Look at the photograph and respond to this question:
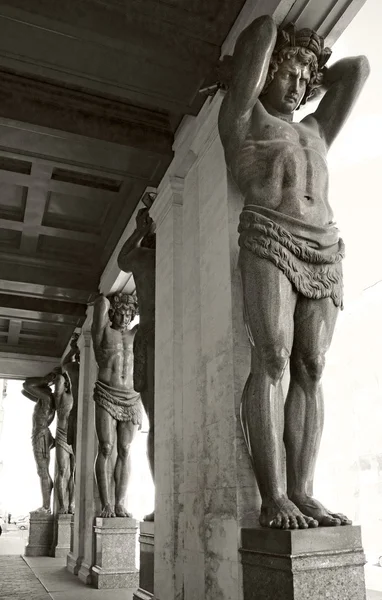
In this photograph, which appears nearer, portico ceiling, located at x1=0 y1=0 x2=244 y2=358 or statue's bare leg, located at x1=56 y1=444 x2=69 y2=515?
portico ceiling, located at x1=0 y1=0 x2=244 y2=358

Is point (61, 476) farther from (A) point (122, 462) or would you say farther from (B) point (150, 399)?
(B) point (150, 399)

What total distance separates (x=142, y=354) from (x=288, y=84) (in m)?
3.11

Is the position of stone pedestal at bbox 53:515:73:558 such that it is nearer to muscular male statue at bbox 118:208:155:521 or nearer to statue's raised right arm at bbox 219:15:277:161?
muscular male statue at bbox 118:208:155:521

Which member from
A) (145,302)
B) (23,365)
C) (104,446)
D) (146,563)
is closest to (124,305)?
(104,446)

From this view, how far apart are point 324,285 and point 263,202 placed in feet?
1.91

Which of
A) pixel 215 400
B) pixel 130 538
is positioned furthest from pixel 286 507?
pixel 130 538

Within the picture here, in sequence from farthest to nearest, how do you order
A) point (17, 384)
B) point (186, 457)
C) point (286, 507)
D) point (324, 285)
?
point (17, 384)
point (186, 457)
point (324, 285)
point (286, 507)

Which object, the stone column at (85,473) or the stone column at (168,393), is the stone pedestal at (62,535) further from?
the stone column at (168,393)

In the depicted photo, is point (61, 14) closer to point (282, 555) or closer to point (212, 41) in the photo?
point (212, 41)

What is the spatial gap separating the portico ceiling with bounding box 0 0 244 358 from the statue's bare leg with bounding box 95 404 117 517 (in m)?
2.31

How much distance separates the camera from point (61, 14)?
14.5ft

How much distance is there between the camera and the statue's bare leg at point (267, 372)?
302 centimetres

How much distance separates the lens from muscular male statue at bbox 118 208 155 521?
5871 mm

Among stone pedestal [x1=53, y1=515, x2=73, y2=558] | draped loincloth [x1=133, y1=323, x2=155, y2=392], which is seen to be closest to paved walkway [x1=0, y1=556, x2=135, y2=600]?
stone pedestal [x1=53, y1=515, x2=73, y2=558]
